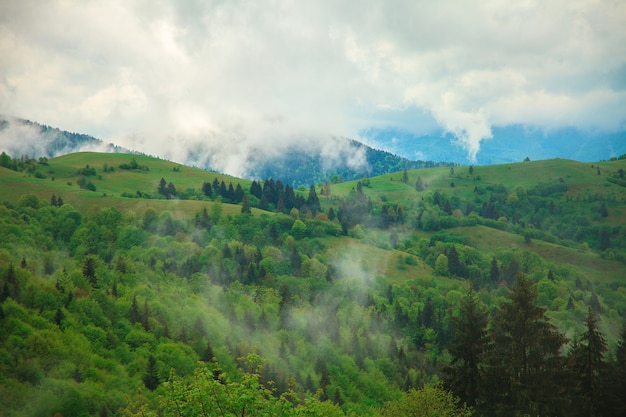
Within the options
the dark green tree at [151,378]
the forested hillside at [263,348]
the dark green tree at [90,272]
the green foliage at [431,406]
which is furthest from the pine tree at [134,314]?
the green foliage at [431,406]

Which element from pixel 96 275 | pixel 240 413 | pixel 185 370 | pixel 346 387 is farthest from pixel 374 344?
pixel 240 413

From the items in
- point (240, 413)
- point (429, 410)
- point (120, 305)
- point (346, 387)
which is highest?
point (240, 413)

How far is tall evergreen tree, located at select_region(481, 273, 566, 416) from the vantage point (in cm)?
5225

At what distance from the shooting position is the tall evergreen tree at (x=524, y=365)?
52.2m

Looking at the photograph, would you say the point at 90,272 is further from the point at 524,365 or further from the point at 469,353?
the point at 524,365

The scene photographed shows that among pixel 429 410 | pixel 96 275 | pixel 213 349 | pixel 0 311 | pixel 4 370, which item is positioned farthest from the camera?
pixel 96 275

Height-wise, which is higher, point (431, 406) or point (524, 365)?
point (524, 365)

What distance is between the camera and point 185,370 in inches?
5027

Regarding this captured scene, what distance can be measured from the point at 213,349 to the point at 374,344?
2171 inches

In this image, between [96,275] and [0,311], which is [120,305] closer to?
[96,275]

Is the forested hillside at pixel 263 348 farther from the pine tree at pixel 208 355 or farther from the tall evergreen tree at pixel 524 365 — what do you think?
the pine tree at pixel 208 355

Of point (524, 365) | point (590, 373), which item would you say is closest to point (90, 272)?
point (524, 365)

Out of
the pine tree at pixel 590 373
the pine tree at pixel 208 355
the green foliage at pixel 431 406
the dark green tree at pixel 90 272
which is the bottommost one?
the pine tree at pixel 208 355

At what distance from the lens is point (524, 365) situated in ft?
177
